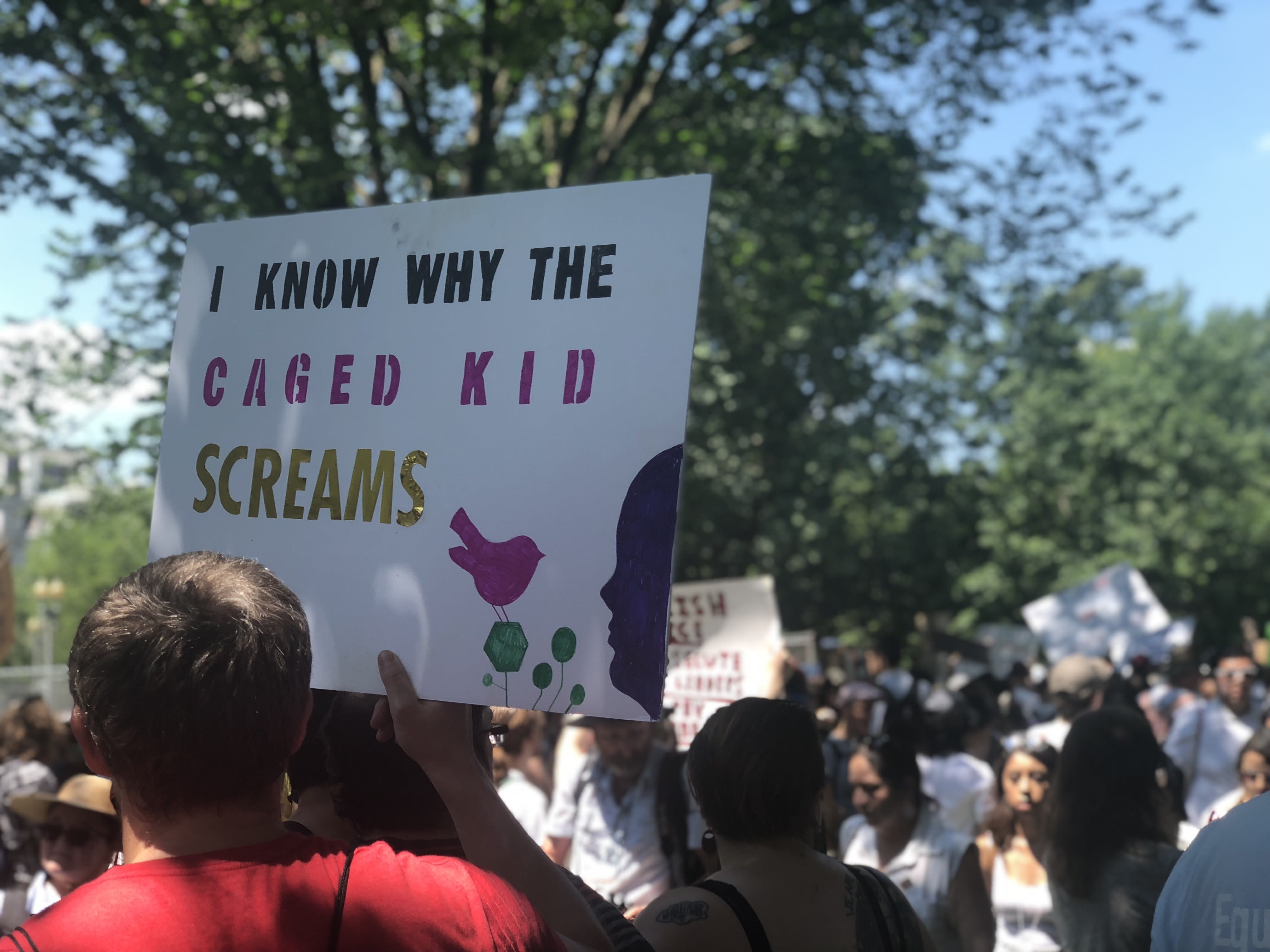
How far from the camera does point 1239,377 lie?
53188 millimetres

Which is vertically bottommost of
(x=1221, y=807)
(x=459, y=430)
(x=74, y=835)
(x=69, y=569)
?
(x=74, y=835)

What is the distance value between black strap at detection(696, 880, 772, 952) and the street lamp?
1014 cm

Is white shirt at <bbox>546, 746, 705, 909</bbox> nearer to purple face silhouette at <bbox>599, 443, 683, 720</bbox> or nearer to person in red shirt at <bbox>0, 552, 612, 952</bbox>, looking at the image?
purple face silhouette at <bbox>599, 443, 683, 720</bbox>

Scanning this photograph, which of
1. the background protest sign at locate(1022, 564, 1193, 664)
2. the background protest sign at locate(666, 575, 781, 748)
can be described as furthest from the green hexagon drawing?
the background protest sign at locate(1022, 564, 1193, 664)

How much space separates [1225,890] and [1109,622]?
12.2m

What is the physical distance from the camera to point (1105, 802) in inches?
137

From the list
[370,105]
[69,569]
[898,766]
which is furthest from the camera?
[69,569]

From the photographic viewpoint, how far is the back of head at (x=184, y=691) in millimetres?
1604

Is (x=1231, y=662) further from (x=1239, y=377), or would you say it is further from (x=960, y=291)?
(x=1239, y=377)

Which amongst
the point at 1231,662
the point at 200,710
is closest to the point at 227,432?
the point at 200,710

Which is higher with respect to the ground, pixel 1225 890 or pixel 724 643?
pixel 724 643

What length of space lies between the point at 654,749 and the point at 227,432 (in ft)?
11.3

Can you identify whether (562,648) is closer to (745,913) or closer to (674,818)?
(745,913)

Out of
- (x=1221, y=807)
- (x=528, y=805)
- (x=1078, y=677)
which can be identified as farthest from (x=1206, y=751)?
(x=528, y=805)
